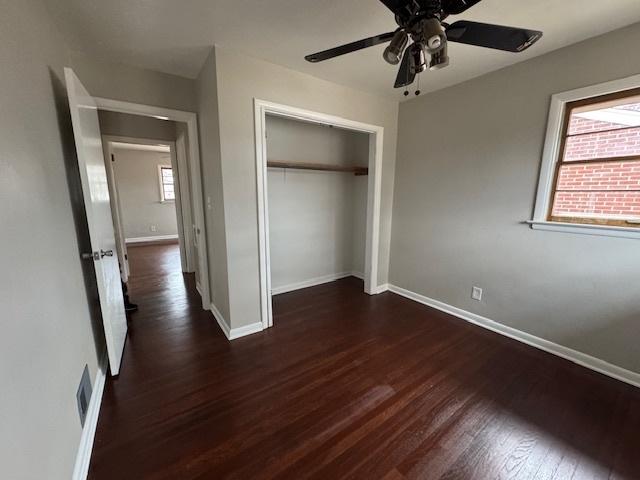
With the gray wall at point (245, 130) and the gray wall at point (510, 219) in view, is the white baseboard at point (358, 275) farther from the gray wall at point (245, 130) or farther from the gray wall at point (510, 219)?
the gray wall at point (245, 130)

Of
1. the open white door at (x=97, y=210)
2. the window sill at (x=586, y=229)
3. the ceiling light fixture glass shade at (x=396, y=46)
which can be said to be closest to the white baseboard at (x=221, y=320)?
the open white door at (x=97, y=210)

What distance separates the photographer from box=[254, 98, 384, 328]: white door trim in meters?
2.27

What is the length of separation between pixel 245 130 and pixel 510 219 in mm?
2435

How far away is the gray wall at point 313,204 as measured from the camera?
3301 millimetres

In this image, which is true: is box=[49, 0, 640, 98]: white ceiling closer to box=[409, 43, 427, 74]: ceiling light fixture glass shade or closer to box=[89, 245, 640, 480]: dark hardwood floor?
box=[409, 43, 427, 74]: ceiling light fixture glass shade

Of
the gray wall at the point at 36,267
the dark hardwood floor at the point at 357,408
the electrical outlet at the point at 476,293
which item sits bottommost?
the dark hardwood floor at the point at 357,408

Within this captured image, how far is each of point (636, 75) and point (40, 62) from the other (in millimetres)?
3546

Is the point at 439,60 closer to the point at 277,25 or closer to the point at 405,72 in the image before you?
the point at 405,72

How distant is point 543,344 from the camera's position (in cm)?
227

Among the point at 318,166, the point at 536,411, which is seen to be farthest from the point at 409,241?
the point at 536,411

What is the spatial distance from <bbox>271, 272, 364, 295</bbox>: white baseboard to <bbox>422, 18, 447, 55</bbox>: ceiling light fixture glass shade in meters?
2.95

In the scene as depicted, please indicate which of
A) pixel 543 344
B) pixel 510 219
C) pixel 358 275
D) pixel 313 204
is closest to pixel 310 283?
pixel 358 275

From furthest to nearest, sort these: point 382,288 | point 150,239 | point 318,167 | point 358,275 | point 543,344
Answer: point 150,239, point 358,275, point 382,288, point 318,167, point 543,344

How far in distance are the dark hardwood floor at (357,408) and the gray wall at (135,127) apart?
2270 mm
